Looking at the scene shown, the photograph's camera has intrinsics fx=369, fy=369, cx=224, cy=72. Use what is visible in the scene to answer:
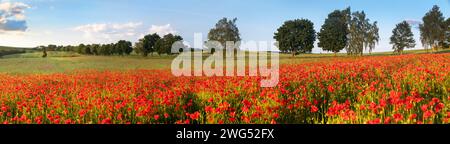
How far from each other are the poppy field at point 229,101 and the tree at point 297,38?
27.9 meters

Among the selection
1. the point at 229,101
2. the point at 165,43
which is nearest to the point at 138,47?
the point at 165,43

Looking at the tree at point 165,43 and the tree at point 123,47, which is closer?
the tree at point 165,43

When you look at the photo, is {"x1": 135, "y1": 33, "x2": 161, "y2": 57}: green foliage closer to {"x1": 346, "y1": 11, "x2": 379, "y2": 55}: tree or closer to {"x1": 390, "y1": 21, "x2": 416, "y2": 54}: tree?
{"x1": 346, "y1": 11, "x2": 379, "y2": 55}: tree

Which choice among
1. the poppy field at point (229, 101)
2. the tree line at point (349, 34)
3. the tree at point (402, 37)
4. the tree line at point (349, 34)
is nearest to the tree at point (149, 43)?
the poppy field at point (229, 101)

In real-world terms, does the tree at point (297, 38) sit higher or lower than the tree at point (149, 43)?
higher

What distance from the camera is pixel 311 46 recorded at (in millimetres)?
38594

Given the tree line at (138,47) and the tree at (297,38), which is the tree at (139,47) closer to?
the tree line at (138,47)

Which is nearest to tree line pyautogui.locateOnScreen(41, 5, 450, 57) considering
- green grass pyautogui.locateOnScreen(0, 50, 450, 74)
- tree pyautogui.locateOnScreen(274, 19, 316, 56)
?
tree pyautogui.locateOnScreen(274, 19, 316, 56)

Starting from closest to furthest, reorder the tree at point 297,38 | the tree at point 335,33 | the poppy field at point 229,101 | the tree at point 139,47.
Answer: the poppy field at point 229,101
the tree at point 139,47
the tree at point 335,33
the tree at point 297,38

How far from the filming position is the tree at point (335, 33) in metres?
35.6

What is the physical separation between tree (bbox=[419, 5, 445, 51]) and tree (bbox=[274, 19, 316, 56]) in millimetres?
12639

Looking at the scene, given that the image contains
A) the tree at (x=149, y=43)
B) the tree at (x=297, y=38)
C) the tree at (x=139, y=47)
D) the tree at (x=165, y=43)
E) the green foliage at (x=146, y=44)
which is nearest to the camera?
the tree at (x=165, y=43)

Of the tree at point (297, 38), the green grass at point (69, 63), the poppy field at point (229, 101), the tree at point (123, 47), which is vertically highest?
the tree at point (297, 38)
